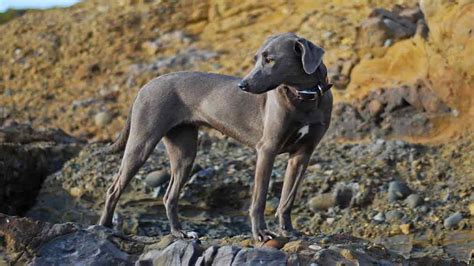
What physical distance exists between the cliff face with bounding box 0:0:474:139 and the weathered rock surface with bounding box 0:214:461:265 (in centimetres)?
658

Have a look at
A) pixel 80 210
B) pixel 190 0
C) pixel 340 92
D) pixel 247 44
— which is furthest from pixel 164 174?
pixel 190 0

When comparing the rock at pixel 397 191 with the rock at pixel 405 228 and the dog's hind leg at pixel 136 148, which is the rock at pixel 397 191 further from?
the dog's hind leg at pixel 136 148

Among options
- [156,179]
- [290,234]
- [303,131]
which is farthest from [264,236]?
[156,179]

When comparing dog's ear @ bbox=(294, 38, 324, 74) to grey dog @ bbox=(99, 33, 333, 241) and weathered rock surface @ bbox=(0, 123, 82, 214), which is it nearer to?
grey dog @ bbox=(99, 33, 333, 241)

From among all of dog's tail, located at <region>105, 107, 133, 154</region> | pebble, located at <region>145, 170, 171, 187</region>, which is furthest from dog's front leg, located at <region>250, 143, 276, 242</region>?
pebble, located at <region>145, 170, 171, 187</region>

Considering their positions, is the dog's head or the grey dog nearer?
the dog's head

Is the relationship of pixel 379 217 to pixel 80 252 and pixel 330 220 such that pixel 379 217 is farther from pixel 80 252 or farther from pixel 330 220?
pixel 80 252

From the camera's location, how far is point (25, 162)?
45.4ft

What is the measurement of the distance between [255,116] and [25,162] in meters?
5.84

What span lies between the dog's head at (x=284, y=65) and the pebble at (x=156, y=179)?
16.9 ft

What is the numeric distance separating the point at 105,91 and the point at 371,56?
18.4 feet

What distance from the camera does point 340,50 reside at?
1711 centimetres

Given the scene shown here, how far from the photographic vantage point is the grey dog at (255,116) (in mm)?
8305

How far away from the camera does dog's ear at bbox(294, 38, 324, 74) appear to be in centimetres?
813
